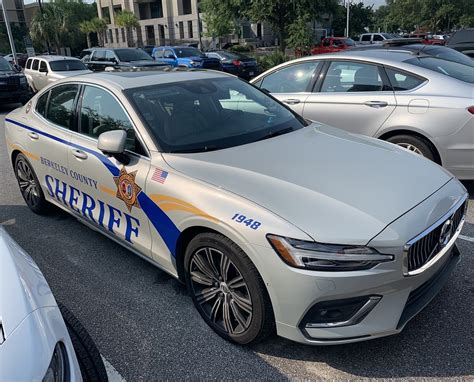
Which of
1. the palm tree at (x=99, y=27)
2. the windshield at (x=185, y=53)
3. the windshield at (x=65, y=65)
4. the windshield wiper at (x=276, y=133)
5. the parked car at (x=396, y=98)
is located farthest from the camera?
the palm tree at (x=99, y=27)

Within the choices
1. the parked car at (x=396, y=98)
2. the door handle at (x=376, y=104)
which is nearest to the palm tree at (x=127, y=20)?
the parked car at (x=396, y=98)

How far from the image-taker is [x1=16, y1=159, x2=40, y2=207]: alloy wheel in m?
4.62

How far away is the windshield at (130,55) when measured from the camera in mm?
17250

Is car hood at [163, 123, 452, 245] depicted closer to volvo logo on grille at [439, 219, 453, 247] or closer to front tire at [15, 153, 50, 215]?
volvo logo on grille at [439, 219, 453, 247]

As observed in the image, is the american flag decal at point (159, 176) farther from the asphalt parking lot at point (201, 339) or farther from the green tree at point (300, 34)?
the green tree at point (300, 34)

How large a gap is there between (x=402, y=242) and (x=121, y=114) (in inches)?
86.9

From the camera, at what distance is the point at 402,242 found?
7.11ft

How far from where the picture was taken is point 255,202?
2387 mm

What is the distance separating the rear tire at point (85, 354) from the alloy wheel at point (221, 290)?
830mm

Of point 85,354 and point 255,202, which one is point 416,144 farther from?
point 85,354

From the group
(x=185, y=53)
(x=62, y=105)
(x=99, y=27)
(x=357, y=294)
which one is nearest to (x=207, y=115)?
(x=62, y=105)

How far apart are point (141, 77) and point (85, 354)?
2402 millimetres

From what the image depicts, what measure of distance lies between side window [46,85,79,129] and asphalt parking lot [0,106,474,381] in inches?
50.5

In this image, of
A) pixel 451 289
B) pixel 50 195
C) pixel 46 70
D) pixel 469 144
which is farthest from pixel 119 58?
pixel 451 289
